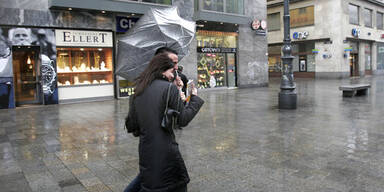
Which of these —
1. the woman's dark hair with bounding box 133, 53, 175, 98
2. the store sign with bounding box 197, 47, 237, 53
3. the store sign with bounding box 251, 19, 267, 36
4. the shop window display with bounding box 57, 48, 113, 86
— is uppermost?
the store sign with bounding box 251, 19, 267, 36

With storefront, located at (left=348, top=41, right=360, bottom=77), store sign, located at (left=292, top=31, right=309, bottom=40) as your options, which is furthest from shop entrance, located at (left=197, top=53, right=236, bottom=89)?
storefront, located at (left=348, top=41, right=360, bottom=77)

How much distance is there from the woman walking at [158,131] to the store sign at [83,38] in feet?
41.2

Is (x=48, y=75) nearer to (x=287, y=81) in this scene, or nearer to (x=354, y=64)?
(x=287, y=81)

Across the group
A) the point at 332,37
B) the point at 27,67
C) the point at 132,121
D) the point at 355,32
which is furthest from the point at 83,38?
the point at 355,32

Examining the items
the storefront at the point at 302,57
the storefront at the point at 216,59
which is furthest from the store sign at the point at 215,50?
the storefront at the point at 302,57

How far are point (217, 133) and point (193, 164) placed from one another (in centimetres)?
237

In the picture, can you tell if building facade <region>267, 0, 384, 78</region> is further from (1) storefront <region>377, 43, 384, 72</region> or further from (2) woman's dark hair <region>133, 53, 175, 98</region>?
(2) woman's dark hair <region>133, 53, 175, 98</region>

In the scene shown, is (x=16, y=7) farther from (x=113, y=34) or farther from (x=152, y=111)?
(x=152, y=111)

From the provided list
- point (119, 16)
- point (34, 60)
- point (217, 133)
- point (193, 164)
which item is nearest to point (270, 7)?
point (119, 16)

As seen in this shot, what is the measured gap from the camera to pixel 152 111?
8.66ft

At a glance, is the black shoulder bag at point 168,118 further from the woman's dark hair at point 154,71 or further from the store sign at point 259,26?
the store sign at point 259,26

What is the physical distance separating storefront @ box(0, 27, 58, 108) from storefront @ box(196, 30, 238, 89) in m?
8.20

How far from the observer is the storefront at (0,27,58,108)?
12.9 metres

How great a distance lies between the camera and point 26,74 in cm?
1391
